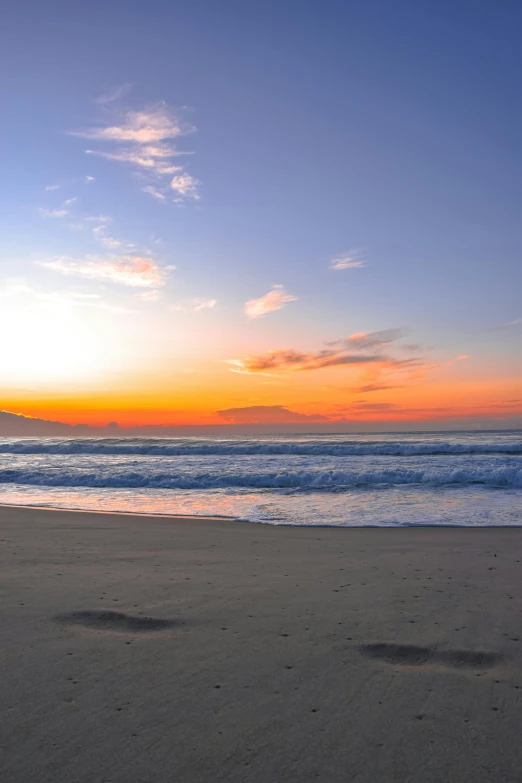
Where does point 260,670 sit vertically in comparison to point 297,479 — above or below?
above

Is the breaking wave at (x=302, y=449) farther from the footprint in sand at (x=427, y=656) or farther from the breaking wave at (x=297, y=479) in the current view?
the footprint in sand at (x=427, y=656)

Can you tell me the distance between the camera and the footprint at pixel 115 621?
409cm

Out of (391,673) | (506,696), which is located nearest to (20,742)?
(391,673)

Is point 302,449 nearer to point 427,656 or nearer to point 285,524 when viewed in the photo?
point 285,524

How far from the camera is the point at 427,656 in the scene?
11.8ft

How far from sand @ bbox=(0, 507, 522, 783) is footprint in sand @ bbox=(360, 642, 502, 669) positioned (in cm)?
2

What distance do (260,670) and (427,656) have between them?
1225mm

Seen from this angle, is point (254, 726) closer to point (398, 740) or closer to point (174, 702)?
point (174, 702)

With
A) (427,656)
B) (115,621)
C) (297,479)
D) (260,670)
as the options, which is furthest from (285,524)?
(297,479)

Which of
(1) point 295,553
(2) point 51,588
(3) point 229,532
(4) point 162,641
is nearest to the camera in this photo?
(4) point 162,641

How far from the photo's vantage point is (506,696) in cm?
303

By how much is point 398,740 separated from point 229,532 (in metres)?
6.33

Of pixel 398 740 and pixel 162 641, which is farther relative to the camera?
pixel 162 641

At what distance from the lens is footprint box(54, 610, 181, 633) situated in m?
4.09
